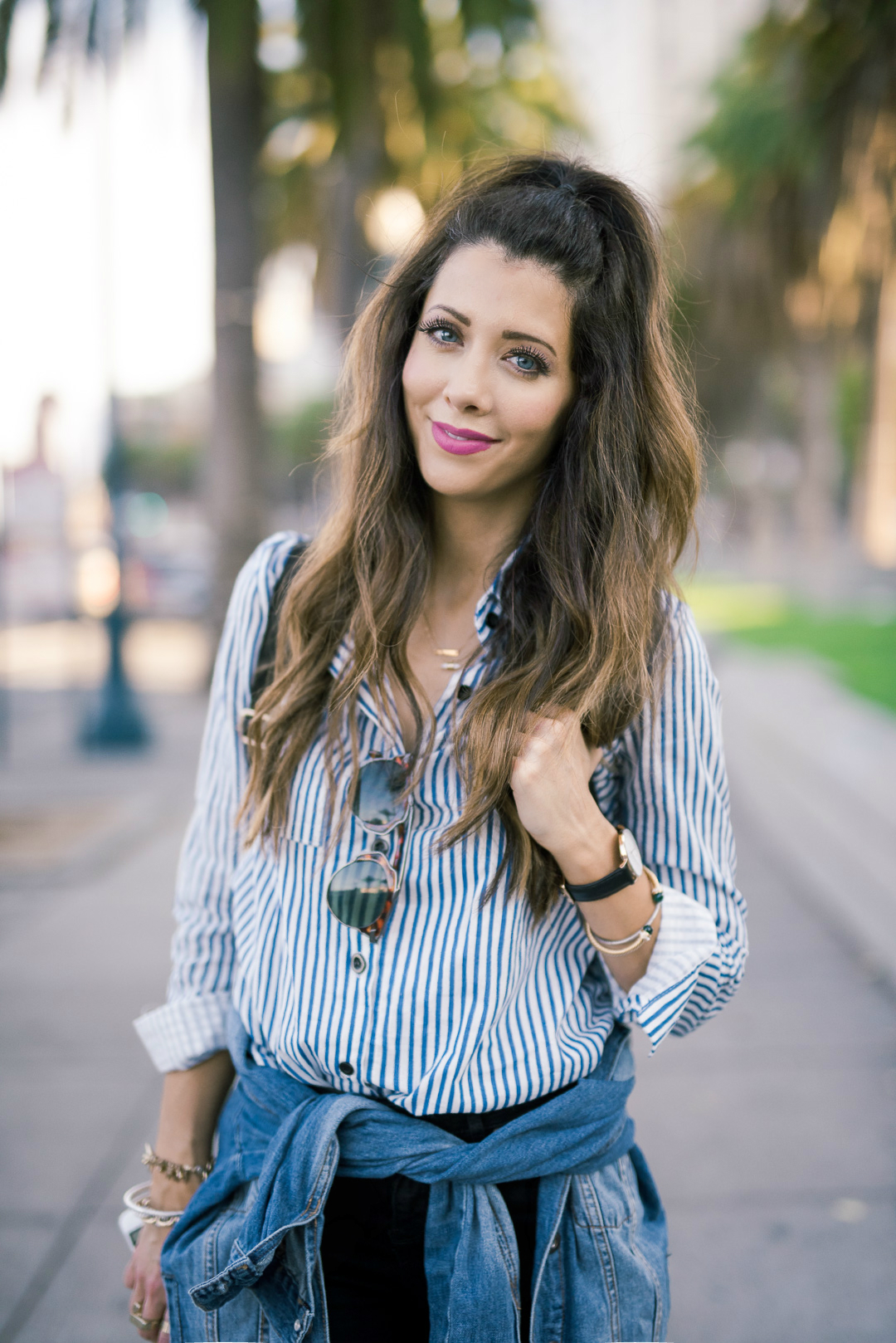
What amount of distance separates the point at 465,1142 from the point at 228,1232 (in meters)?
0.35

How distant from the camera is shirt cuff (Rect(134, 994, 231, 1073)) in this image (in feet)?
5.37

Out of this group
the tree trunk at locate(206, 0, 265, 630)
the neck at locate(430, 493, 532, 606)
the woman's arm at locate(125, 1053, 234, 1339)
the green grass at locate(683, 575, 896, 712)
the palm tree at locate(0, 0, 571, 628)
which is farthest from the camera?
the green grass at locate(683, 575, 896, 712)

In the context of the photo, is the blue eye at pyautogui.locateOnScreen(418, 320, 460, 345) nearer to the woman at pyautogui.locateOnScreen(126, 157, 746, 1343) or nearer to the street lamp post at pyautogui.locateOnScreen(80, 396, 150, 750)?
the woman at pyautogui.locateOnScreen(126, 157, 746, 1343)

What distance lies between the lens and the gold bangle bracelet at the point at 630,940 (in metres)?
1.47

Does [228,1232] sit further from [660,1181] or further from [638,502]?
[660,1181]

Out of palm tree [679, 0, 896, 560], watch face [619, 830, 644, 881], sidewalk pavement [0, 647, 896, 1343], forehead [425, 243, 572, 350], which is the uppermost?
palm tree [679, 0, 896, 560]

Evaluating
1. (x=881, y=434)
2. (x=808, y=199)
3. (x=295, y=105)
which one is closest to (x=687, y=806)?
(x=295, y=105)

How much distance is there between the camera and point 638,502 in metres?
1.64

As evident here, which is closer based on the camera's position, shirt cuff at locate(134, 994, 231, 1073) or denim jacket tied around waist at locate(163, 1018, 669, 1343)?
denim jacket tied around waist at locate(163, 1018, 669, 1343)

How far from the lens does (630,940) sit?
1.47 metres

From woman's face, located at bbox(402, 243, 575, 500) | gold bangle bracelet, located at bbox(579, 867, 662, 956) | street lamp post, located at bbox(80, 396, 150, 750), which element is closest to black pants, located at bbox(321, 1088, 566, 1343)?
gold bangle bracelet, located at bbox(579, 867, 662, 956)

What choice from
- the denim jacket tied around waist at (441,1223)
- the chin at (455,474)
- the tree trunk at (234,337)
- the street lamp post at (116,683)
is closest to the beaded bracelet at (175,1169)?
the denim jacket tied around waist at (441,1223)

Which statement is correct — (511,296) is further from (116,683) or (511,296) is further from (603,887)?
(116,683)

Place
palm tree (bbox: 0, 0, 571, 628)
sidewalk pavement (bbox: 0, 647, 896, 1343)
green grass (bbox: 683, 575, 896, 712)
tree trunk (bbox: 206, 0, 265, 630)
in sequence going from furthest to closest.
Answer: green grass (bbox: 683, 575, 896, 712) < tree trunk (bbox: 206, 0, 265, 630) < palm tree (bbox: 0, 0, 571, 628) < sidewalk pavement (bbox: 0, 647, 896, 1343)
